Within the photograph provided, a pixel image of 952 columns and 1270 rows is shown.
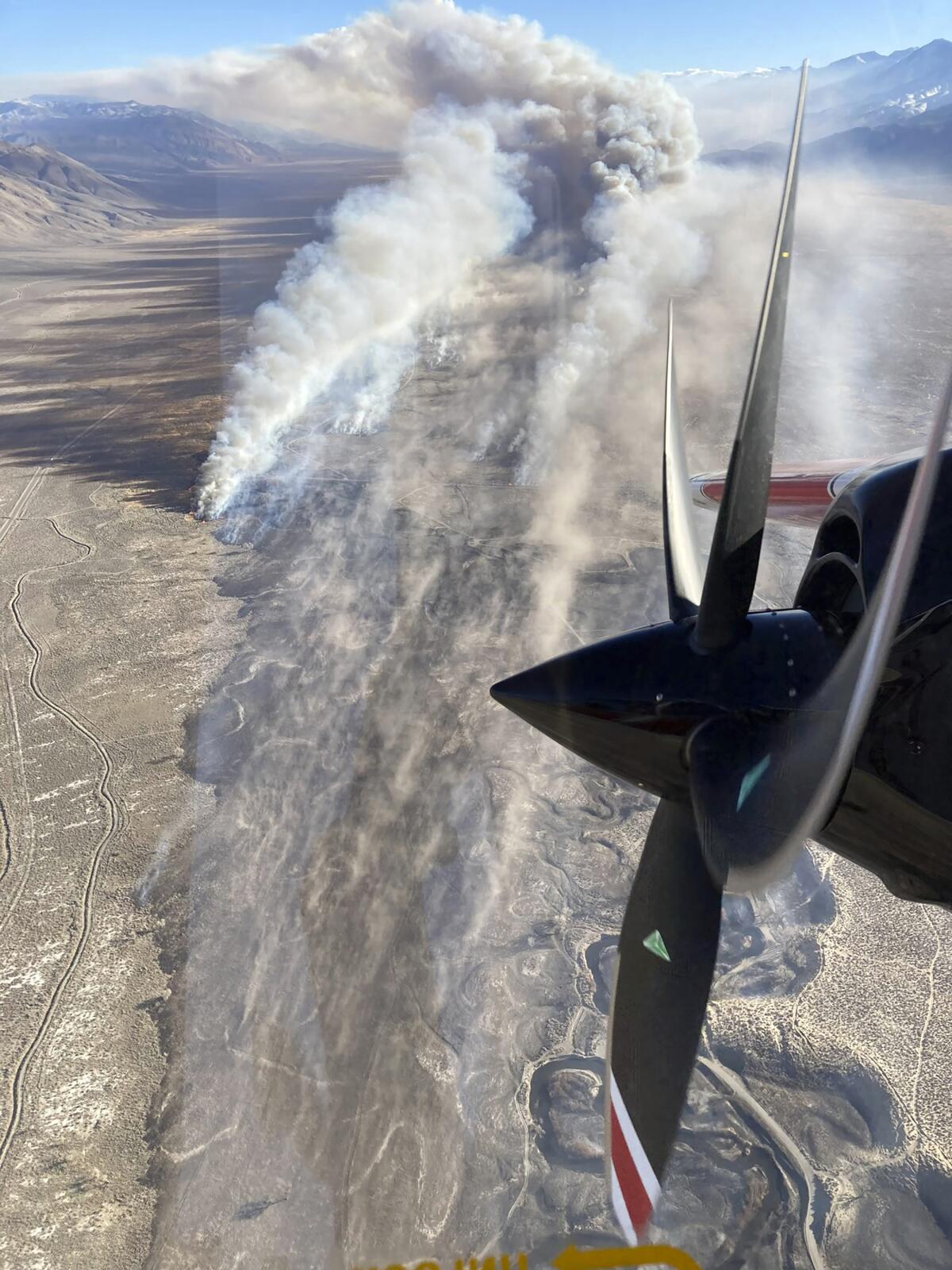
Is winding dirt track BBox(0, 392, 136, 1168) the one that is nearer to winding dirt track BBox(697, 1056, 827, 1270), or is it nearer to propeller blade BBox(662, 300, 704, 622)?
winding dirt track BBox(697, 1056, 827, 1270)

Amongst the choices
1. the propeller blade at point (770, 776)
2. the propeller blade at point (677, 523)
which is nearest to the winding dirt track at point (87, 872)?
the propeller blade at point (770, 776)

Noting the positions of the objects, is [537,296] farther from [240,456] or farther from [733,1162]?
[733,1162]

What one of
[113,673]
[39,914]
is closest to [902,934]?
[39,914]

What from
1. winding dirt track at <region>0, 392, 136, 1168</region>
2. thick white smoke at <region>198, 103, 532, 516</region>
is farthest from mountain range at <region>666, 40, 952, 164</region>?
winding dirt track at <region>0, 392, 136, 1168</region>

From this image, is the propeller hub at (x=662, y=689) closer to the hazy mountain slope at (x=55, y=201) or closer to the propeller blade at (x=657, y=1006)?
the propeller blade at (x=657, y=1006)

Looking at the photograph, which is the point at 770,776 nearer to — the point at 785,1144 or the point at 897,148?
the point at 785,1144

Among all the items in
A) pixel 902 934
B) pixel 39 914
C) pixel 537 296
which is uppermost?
pixel 537 296

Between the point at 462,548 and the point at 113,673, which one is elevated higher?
the point at 462,548
